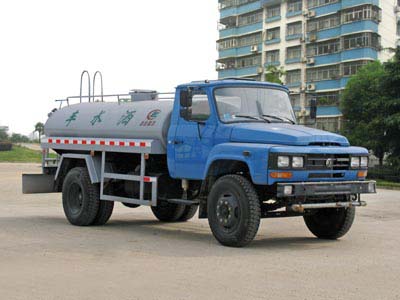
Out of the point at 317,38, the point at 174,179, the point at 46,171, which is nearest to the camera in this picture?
the point at 174,179

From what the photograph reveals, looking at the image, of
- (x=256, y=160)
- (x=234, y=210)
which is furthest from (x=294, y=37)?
(x=256, y=160)

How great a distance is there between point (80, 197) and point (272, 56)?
2532 inches

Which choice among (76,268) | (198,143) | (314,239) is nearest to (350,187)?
(314,239)

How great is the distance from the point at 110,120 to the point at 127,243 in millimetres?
3288

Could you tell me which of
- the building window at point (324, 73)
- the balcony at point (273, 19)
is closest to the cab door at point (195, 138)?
Result: the building window at point (324, 73)

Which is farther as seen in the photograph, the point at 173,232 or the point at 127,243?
the point at 173,232

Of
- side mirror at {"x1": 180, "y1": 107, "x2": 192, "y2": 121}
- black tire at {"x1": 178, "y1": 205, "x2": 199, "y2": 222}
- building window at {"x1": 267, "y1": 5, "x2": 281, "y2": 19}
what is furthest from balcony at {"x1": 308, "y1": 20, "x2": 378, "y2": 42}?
side mirror at {"x1": 180, "y1": 107, "x2": 192, "y2": 121}

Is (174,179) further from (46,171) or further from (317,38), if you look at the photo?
(317,38)

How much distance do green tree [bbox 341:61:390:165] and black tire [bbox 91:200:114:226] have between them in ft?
103

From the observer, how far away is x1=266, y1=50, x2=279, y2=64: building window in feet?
246

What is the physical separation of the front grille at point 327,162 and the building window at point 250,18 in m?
69.3

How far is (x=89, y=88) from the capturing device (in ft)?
48.2

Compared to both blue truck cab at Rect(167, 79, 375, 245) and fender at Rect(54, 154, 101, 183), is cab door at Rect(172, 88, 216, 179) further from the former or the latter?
fender at Rect(54, 154, 101, 183)

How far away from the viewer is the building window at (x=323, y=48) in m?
66.1
